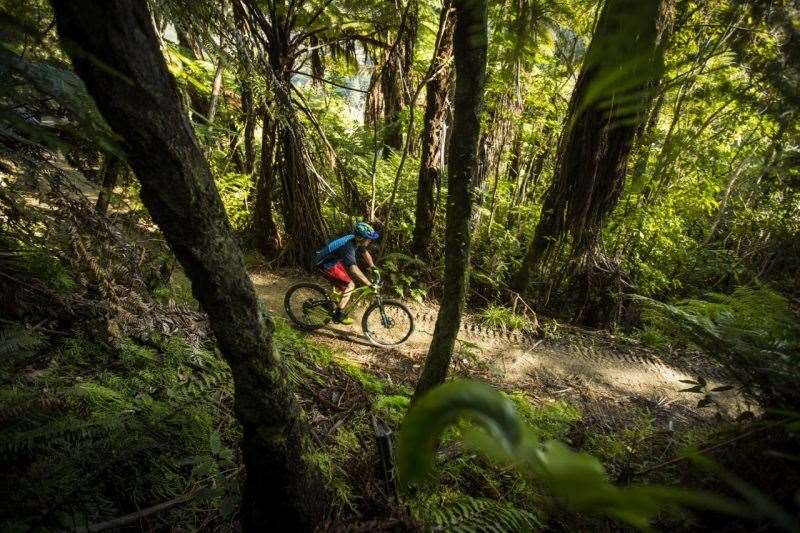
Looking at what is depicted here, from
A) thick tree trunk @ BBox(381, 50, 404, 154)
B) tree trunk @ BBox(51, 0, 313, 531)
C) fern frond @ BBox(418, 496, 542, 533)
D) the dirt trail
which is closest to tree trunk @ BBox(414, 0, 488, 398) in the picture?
fern frond @ BBox(418, 496, 542, 533)

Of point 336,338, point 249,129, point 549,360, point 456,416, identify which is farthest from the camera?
point 249,129

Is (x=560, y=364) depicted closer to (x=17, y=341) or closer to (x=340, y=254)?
(x=340, y=254)

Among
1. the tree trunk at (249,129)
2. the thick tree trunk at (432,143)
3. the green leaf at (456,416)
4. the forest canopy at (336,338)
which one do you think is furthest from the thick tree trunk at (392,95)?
the green leaf at (456,416)

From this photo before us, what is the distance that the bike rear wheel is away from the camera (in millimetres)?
5816

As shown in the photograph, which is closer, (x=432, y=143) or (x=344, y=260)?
(x=344, y=260)

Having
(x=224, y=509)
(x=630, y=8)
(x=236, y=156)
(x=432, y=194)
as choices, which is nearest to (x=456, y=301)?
(x=224, y=509)

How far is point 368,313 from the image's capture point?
5.80 meters

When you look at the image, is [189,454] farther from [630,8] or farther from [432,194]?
[432,194]

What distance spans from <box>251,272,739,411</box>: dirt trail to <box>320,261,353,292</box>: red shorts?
736 millimetres

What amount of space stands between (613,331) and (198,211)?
6.83 m

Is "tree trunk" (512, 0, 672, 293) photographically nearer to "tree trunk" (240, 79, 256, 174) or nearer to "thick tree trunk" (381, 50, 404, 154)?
"thick tree trunk" (381, 50, 404, 154)

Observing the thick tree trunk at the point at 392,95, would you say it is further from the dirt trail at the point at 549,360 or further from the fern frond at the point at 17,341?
the fern frond at the point at 17,341

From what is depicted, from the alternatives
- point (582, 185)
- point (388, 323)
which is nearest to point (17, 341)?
point (388, 323)

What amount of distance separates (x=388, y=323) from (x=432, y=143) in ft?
9.66
